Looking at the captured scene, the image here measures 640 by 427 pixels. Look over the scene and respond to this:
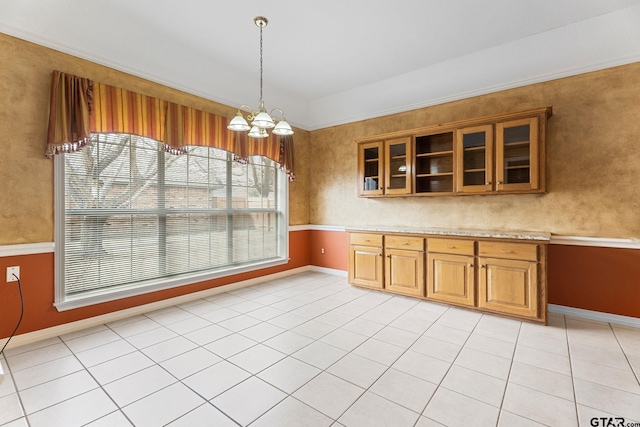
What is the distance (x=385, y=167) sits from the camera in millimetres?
4410

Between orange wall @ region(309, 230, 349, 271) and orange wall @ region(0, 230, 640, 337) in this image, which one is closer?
orange wall @ region(0, 230, 640, 337)

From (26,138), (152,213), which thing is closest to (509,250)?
(152,213)

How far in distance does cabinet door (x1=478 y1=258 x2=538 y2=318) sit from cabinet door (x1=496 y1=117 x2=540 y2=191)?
869 mm

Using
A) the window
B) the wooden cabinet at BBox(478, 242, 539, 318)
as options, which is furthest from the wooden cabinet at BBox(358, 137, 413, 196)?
the window

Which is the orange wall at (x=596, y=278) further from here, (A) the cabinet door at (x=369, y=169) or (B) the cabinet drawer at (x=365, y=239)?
(A) the cabinet door at (x=369, y=169)

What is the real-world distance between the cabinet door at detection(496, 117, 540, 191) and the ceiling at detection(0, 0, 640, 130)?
684 mm

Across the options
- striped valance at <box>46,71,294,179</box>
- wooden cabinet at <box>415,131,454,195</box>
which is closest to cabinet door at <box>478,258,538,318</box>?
wooden cabinet at <box>415,131,454,195</box>

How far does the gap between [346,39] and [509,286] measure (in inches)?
131

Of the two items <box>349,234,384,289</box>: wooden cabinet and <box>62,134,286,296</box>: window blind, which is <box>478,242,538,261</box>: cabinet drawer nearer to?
<box>349,234,384,289</box>: wooden cabinet

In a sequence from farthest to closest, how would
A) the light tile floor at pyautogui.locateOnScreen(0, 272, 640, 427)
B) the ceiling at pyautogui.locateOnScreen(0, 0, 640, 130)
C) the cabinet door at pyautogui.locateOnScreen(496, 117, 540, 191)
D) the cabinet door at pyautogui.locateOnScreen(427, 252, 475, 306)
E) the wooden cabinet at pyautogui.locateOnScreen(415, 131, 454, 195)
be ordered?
the wooden cabinet at pyautogui.locateOnScreen(415, 131, 454, 195)
the cabinet door at pyautogui.locateOnScreen(427, 252, 475, 306)
the cabinet door at pyautogui.locateOnScreen(496, 117, 540, 191)
the ceiling at pyautogui.locateOnScreen(0, 0, 640, 130)
the light tile floor at pyautogui.locateOnScreen(0, 272, 640, 427)

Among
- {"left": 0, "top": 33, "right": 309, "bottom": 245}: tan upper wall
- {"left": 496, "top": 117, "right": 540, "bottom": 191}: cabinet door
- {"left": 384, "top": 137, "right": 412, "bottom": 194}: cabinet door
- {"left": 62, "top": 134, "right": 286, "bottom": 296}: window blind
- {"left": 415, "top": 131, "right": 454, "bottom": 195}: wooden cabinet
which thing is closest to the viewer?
{"left": 0, "top": 33, "right": 309, "bottom": 245}: tan upper wall

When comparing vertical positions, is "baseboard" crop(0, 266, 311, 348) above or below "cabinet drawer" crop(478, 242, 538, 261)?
below

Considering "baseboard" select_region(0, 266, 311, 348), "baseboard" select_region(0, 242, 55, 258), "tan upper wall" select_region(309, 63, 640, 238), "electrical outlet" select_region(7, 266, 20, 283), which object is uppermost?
"tan upper wall" select_region(309, 63, 640, 238)

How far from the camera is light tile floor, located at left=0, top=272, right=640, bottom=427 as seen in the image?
1.79 m
